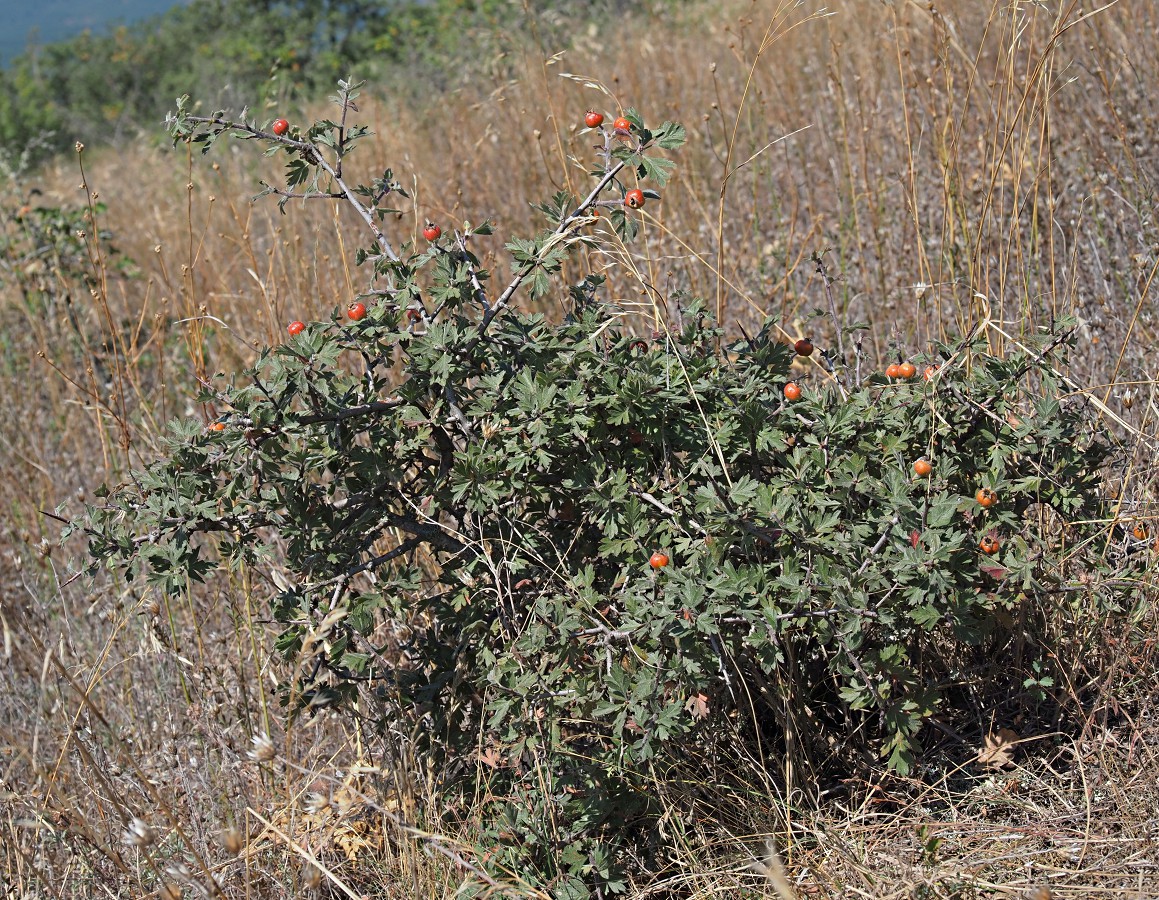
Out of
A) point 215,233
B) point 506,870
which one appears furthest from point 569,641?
point 215,233

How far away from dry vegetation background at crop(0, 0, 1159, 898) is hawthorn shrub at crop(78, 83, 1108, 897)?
0.15 meters

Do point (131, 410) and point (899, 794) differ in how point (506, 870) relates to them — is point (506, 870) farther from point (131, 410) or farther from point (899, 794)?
point (131, 410)

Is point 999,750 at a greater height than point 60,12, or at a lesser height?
lesser

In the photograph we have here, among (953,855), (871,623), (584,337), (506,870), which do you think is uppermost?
(584,337)

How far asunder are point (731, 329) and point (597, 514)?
75.3 inches

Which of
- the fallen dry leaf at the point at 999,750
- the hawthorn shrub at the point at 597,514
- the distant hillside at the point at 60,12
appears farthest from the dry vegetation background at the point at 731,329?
the distant hillside at the point at 60,12

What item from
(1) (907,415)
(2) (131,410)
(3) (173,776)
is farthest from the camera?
(2) (131,410)

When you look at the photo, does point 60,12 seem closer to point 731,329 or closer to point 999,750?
point 731,329

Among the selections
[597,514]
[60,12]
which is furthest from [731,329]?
[60,12]

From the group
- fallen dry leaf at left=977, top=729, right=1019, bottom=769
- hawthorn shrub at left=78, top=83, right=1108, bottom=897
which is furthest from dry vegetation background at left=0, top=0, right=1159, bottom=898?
hawthorn shrub at left=78, top=83, right=1108, bottom=897

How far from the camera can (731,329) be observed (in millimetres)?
3607

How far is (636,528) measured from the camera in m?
1.75

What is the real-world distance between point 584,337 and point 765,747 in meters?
0.89

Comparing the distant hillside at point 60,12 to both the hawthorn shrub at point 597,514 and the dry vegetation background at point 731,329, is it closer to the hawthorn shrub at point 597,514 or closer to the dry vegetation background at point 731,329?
the dry vegetation background at point 731,329
